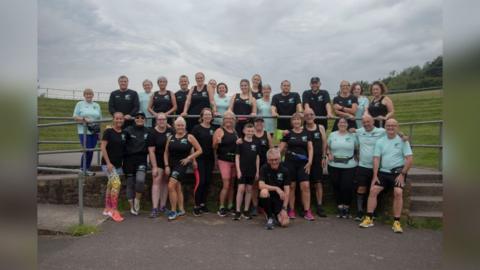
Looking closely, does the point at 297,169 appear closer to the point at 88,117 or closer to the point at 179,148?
the point at 179,148

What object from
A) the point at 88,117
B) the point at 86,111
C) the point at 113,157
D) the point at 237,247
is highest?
the point at 86,111

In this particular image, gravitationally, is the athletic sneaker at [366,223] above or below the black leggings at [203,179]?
below


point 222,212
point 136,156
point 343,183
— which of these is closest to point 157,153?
point 136,156

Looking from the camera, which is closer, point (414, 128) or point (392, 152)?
point (392, 152)

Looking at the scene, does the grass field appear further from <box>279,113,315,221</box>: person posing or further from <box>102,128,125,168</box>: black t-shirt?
Result: <box>279,113,315,221</box>: person posing

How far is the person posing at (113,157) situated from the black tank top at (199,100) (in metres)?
1.44

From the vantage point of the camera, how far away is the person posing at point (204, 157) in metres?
6.48

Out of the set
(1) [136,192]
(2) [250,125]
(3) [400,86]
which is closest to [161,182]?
(1) [136,192]

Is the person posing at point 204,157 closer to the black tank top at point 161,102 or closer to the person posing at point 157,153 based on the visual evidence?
the person posing at point 157,153

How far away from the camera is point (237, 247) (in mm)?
4898

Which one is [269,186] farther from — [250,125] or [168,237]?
[168,237]

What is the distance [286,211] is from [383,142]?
1.98m

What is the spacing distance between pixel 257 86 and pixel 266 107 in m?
0.52

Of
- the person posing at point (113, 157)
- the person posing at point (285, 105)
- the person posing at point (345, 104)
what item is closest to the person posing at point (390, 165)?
the person posing at point (345, 104)
